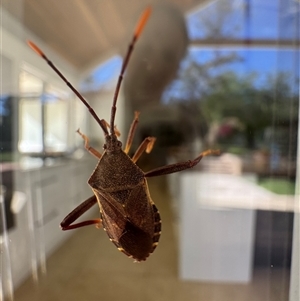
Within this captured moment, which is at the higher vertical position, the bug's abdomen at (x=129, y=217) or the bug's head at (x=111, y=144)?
the bug's head at (x=111, y=144)

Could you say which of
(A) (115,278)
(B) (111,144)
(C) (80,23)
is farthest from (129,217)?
(A) (115,278)

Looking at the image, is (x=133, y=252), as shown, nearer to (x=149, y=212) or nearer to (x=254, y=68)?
(x=149, y=212)

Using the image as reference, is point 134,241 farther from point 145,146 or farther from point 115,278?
point 115,278

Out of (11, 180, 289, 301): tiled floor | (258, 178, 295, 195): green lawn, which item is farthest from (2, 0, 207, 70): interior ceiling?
(258, 178, 295, 195): green lawn

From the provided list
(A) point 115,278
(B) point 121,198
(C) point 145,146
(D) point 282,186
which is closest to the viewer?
(B) point 121,198

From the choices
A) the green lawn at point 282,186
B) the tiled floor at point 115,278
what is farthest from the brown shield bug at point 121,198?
the tiled floor at point 115,278

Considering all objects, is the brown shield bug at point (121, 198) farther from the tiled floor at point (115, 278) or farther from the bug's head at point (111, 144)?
the tiled floor at point (115, 278)
